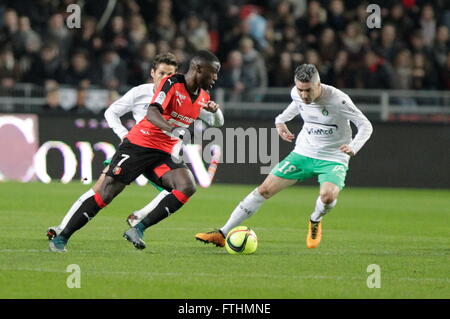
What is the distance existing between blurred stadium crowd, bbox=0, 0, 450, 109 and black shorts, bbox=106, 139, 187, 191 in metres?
9.44

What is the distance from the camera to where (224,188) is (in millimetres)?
19062

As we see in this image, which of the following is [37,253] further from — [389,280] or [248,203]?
[389,280]

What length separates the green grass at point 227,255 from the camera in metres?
7.82

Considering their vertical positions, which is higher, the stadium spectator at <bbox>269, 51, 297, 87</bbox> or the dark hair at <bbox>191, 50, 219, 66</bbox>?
the stadium spectator at <bbox>269, 51, 297, 87</bbox>

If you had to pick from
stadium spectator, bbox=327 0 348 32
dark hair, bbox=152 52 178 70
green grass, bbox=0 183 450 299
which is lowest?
green grass, bbox=0 183 450 299

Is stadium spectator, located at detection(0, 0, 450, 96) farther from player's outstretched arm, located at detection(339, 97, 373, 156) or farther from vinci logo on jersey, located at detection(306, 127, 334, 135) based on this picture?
player's outstretched arm, located at detection(339, 97, 373, 156)

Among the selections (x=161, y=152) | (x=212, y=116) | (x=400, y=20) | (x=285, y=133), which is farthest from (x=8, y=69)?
(x=161, y=152)

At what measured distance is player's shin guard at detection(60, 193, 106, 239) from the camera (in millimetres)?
9609

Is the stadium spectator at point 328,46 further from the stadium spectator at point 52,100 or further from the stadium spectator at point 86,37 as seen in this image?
the stadium spectator at point 52,100

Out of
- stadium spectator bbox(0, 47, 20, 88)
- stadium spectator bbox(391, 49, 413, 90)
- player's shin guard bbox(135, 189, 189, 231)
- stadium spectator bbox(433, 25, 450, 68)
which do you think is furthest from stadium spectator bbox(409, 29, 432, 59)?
player's shin guard bbox(135, 189, 189, 231)

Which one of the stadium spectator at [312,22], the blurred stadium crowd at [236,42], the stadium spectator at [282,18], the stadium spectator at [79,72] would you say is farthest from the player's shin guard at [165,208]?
the stadium spectator at [282,18]

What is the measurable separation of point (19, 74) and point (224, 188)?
4575 mm

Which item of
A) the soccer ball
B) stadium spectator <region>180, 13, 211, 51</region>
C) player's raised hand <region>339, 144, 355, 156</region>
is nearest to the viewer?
the soccer ball
